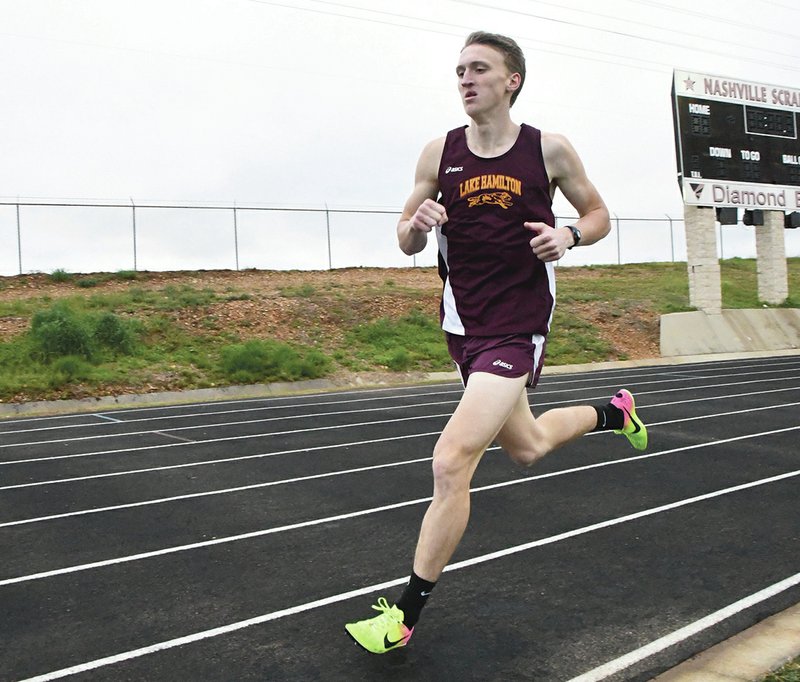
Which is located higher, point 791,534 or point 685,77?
point 685,77

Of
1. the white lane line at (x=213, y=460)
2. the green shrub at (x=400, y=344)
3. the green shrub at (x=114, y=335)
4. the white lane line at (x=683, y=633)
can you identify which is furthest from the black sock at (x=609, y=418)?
the green shrub at (x=114, y=335)

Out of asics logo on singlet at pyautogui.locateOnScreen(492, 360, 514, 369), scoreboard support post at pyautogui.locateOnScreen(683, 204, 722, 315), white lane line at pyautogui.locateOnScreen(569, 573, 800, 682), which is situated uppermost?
scoreboard support post at pyautogui.locateOnScreen(683, 204, 722, 315)

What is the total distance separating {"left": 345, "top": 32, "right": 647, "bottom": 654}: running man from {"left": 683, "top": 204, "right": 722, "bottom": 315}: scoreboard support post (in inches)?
1000

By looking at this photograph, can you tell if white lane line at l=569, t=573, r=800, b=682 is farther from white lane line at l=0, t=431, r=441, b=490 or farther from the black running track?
white lane line at l=0, t=431, r=441, b=490

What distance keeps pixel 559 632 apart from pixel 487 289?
148 cm

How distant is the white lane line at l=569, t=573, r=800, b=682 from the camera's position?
3338 millimetres

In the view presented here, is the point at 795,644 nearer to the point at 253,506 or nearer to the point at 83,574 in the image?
the point at 83,574

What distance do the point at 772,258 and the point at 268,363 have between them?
775 inches

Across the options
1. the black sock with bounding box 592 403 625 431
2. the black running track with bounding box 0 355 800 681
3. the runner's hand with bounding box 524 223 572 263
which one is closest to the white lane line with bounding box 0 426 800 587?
the black running track with bounding box 0 355 800 681

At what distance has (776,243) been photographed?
3080cm

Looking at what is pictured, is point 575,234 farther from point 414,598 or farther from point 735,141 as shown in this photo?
point 735,141

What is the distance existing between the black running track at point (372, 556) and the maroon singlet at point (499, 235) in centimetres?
134

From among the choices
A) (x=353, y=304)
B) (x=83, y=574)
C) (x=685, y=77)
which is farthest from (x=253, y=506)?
(x=685, y=77)

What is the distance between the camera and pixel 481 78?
374 centimetres
